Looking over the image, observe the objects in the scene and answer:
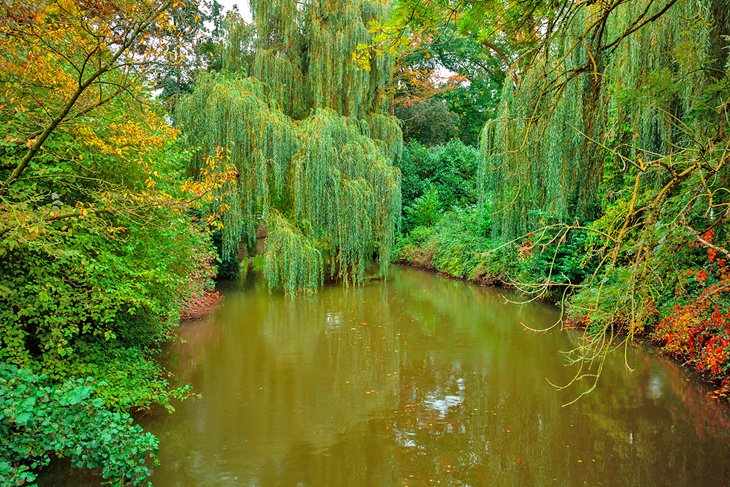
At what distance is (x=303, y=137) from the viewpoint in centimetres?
994

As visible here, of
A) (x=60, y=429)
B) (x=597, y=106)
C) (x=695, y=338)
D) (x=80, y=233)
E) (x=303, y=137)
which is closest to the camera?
(x=60, y=429)

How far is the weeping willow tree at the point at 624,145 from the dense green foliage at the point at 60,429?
269 cm

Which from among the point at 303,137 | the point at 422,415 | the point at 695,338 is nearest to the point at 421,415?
the point at 422,415

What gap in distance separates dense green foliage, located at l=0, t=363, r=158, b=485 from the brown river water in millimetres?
782

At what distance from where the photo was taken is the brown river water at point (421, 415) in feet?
12.3

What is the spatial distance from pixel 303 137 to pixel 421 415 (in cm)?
671

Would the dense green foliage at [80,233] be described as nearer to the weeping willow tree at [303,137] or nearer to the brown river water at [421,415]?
the brown river water at [421,415]

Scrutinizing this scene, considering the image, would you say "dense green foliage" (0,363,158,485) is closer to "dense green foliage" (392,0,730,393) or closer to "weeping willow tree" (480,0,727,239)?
"dense green foliage" (392,0,730,393)

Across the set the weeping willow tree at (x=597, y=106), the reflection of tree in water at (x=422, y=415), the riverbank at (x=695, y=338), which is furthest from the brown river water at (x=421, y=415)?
the weeping willow tree at (x=597, y=106)

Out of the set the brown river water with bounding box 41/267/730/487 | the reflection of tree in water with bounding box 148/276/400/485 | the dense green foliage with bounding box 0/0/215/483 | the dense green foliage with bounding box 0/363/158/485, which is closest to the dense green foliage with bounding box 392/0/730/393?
the brown river water with bounding box 41/267/730/487

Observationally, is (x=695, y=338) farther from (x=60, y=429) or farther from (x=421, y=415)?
(x=60, y=429)

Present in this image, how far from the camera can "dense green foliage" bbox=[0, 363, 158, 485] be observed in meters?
2.69

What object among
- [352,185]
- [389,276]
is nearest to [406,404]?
[352,185]

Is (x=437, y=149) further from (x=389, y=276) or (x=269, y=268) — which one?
(x=269, y=268)
